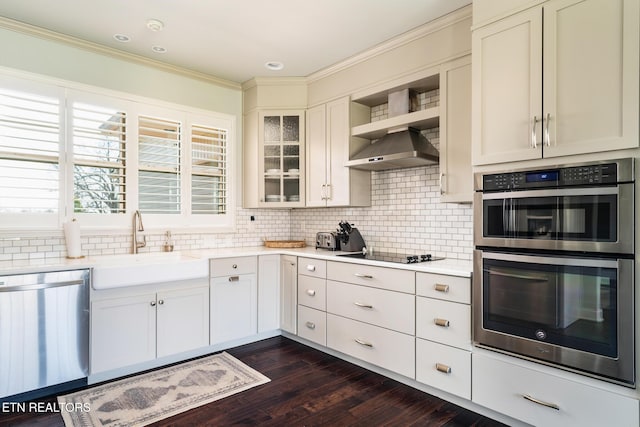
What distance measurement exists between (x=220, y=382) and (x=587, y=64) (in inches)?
124

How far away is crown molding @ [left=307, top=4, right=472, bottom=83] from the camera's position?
113 inches

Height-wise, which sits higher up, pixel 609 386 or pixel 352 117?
pixel 352 117

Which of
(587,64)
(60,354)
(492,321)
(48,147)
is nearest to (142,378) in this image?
(60,354)

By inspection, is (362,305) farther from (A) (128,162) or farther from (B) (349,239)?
(A) (128,162)

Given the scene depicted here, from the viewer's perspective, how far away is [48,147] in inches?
125

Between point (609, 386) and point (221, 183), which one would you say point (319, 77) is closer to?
point (221, 183)

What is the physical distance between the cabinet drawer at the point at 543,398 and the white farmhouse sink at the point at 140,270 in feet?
7.64

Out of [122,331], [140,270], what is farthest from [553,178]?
[122,331]

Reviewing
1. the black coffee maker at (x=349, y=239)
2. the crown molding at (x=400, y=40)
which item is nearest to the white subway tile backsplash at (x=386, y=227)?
the black coffee maker at (x=349, y=239)

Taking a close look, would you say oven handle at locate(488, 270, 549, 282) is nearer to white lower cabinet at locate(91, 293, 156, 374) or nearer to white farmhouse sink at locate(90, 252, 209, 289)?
white farmhouse sink at locate(90, 252, 209, 289)

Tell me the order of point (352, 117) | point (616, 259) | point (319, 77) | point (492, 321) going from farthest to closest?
point (319, 77)
point (352, 117)
point (492, 321)
point (616, 259)

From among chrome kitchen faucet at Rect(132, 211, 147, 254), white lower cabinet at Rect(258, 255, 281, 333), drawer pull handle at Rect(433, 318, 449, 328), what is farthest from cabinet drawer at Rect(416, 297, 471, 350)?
chrome kitchen faucet at Rect(132, 211, 147, 254)

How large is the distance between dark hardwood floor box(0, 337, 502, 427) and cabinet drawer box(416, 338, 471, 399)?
132 millimetres

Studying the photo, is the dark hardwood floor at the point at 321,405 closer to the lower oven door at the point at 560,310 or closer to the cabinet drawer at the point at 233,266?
the lower oven door at the point at 560,310
